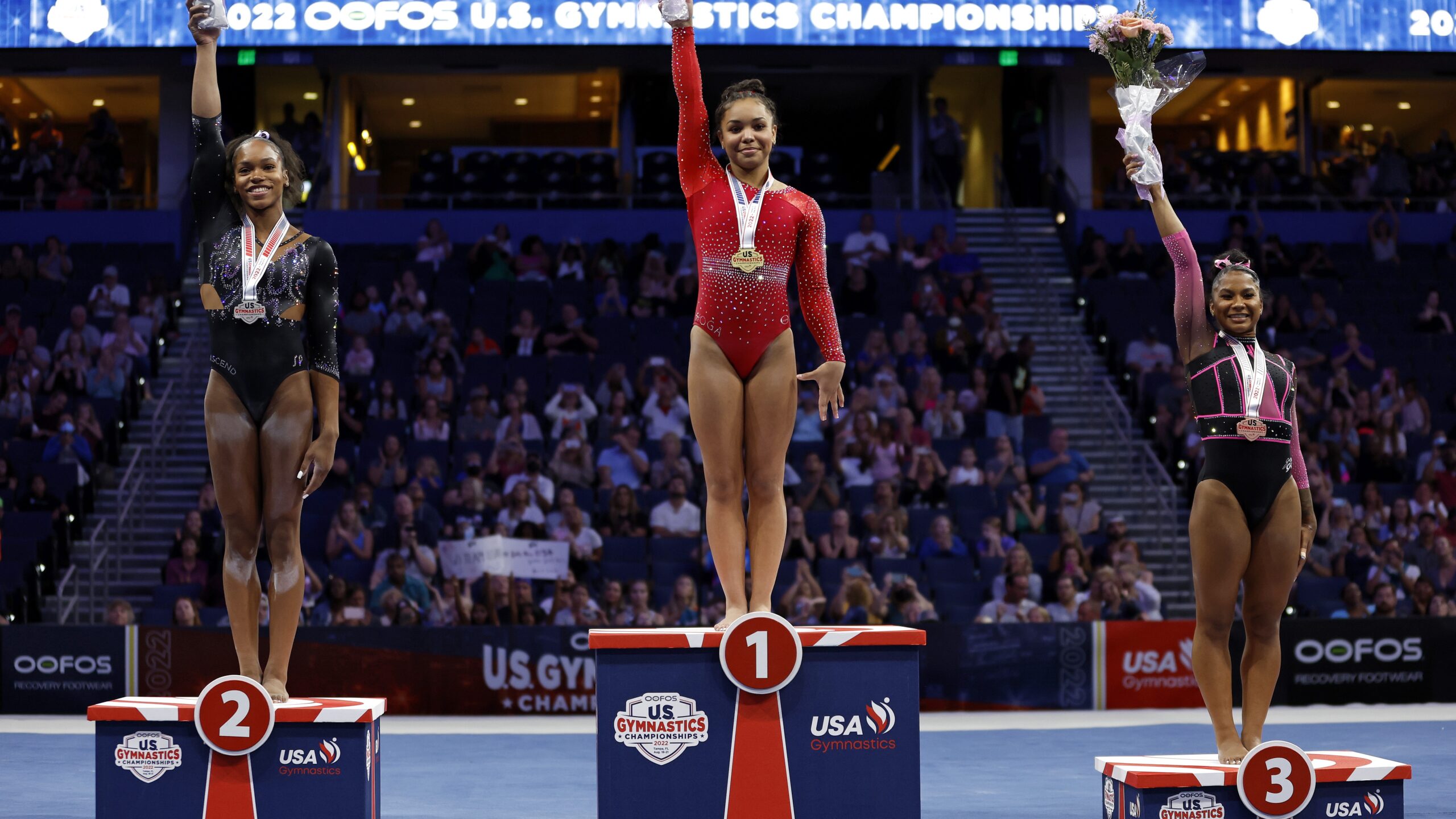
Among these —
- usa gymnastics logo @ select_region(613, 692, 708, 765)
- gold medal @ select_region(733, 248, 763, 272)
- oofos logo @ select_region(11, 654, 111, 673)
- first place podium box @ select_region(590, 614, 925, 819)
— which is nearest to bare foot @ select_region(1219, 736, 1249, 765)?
first place podium box @ select_region(590, 614, 925, 819)

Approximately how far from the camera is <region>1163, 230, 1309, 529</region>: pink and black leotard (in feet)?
17.4

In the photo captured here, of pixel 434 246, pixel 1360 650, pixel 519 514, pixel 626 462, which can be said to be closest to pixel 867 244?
pixel 434 246

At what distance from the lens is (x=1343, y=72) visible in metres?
20.1

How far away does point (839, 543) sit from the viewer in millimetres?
11859

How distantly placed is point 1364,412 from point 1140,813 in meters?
10.4

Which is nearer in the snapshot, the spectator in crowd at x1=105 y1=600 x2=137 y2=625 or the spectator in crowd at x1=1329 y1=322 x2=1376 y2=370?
the spectator in crowd at x1=105 y1=600 x2=137 y2=625

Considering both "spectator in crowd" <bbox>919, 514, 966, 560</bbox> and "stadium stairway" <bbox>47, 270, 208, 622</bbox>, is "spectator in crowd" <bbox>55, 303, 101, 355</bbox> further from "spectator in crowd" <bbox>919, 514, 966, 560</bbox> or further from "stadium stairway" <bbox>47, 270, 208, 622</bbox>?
"spectator in crowd" <bbox>919, 514, 966, 560</bbox>

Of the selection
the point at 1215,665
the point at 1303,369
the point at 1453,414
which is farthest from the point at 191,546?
the point at 1453,414

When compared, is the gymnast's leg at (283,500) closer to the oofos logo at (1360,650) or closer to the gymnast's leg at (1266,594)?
the gymnast's leg at (1266,594)

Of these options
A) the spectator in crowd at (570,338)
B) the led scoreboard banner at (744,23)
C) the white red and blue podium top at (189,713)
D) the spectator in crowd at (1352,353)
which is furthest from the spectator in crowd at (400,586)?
the spectator in crowd at (1352,353)

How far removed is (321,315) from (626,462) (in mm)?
7546

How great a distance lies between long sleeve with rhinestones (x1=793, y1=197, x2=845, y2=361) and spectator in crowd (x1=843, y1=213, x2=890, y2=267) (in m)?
11.2

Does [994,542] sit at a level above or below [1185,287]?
below

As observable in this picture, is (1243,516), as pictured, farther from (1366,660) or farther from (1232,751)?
(1366,660)
